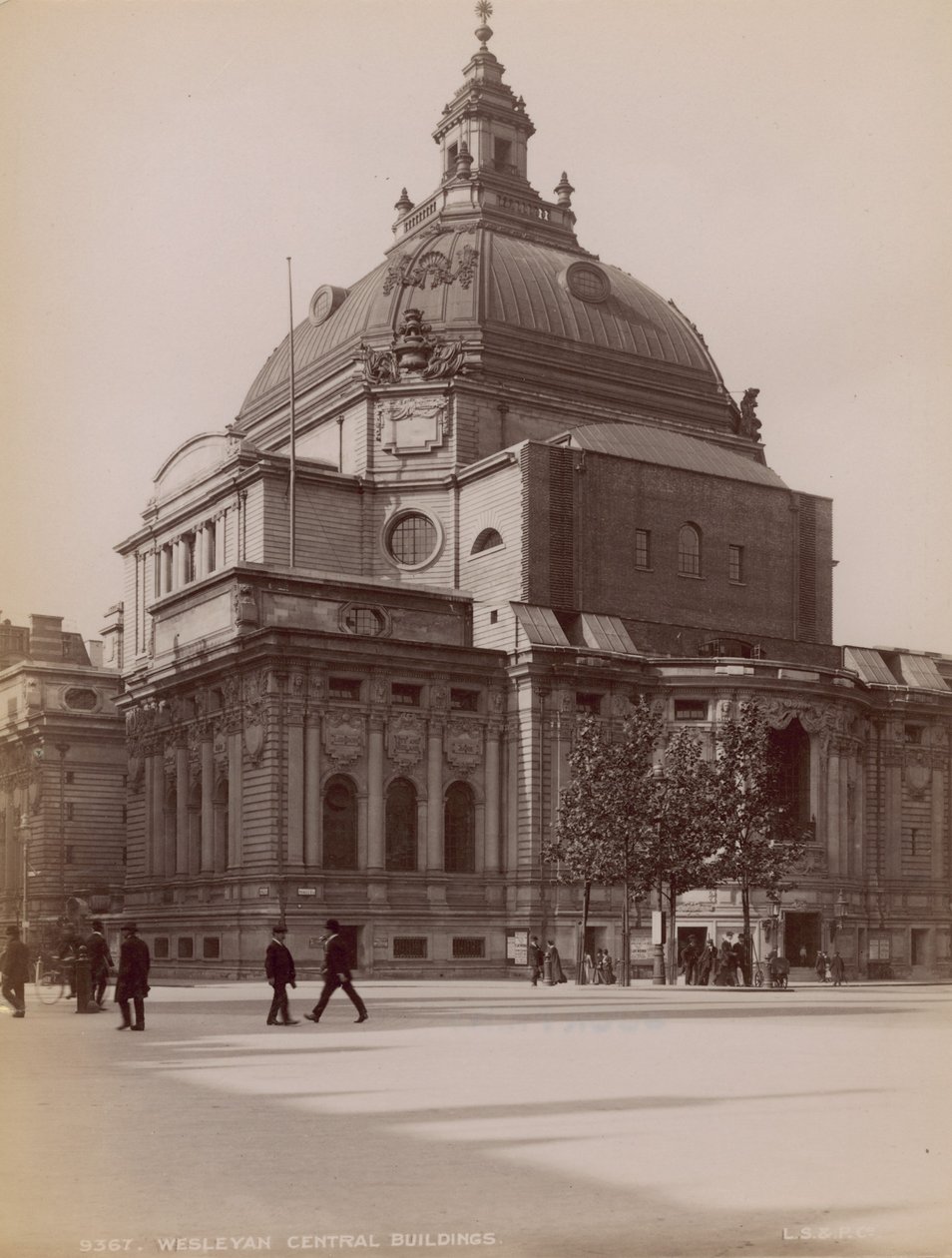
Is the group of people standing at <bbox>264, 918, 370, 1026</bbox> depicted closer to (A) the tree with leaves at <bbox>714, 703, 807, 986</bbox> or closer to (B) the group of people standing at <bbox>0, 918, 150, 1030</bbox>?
(B) the group of people standing at <bbox>0, 918, 150, 1030</bbox>

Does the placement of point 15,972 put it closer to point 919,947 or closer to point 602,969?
point 602,969

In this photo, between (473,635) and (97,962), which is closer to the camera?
(97,962)

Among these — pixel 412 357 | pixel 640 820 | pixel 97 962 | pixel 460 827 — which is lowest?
pixel 97 962

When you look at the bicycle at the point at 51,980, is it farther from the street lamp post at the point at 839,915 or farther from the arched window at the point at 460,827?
the street lamp post at the point at 839,915

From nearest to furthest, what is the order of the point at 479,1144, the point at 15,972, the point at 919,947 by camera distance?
the point at 479,1144 < the point at 15,972 < the point at 919,947

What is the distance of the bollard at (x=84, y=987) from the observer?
3394cm

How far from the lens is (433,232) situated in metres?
87.8

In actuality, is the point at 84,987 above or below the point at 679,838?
below

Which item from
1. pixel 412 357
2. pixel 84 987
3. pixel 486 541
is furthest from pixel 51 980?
pixel 412 357

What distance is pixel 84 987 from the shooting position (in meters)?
33.9

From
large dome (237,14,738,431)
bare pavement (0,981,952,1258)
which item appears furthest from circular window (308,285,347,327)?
bare pavement (0,981,952,1258)

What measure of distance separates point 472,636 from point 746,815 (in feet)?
61.8

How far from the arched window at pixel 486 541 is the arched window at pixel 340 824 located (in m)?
14.7

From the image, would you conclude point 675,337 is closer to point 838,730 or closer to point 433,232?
point 433,232
